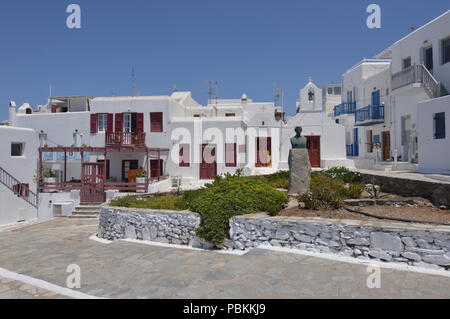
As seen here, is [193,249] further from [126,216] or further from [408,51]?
[408,51]

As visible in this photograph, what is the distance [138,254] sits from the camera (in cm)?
760

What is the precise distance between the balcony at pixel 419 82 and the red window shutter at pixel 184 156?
1339cm

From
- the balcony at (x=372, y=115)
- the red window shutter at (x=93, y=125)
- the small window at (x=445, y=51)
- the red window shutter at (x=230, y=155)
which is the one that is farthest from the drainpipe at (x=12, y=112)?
the small window at (x=445, y=51)

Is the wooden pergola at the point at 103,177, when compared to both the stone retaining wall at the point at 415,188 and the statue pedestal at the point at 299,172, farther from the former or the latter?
the stone retaining wall at the point at 415,188

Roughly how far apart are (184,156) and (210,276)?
57.8ft

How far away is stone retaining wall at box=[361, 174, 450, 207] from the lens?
341 inches

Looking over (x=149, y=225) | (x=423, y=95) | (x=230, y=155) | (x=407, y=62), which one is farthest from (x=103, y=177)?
(x=407, y=62)

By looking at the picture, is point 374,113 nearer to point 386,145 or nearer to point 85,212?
point 386,145

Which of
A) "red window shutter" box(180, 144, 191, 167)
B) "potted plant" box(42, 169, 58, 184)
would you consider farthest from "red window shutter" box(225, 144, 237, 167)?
"potted plant" box(42, 169, 58, 184)

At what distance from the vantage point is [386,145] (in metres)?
23.2

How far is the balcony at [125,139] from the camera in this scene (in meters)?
22.0

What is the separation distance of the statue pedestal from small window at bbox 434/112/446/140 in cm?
683

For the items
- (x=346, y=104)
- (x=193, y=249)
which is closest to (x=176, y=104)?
(x=346, y=104)

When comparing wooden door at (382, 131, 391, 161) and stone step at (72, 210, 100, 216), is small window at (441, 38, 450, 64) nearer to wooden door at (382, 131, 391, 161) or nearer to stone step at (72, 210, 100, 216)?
wooden door at (382, 131, 391, 161)
